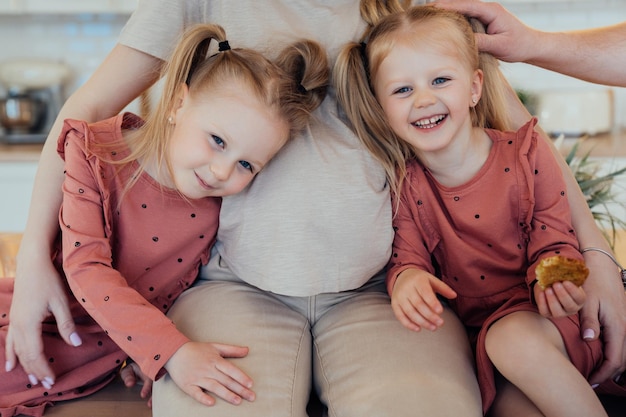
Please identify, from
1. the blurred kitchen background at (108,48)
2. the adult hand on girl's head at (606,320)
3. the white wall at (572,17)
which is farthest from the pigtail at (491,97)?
the white wall at (572,17)

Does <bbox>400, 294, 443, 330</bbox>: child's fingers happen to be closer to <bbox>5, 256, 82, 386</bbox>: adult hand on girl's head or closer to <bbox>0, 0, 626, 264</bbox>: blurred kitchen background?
<bbox>5, 256, 82, 386</bbox>: adult hand on girl's head

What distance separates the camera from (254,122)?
1.26m

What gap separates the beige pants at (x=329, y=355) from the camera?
3.58 ft

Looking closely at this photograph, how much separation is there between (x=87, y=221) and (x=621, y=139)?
114 inches

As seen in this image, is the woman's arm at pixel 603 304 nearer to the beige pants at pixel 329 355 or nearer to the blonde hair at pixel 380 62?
the beige pants at pixel 329 355

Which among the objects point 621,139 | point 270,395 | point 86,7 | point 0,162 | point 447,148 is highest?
point 447,148

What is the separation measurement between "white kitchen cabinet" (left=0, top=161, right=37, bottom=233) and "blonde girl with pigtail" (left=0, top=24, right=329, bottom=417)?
1.90 meters

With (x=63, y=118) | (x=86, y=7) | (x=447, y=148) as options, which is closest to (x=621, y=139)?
(x=447, y=148)

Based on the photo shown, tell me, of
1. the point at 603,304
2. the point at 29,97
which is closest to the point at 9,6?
the point at 29,97

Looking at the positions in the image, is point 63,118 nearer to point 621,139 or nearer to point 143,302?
point 143,302

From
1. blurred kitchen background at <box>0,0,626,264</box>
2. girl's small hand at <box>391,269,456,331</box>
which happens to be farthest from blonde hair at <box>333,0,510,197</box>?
blurred kitchen background at <box>0,0,626,264</box>

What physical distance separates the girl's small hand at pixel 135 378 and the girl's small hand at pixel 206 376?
0.17 metres

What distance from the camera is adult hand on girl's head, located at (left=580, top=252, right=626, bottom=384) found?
4.04ft

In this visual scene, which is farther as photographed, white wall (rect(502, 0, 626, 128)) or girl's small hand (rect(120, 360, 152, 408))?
white wall (rect(502, 0, 626, 128))
